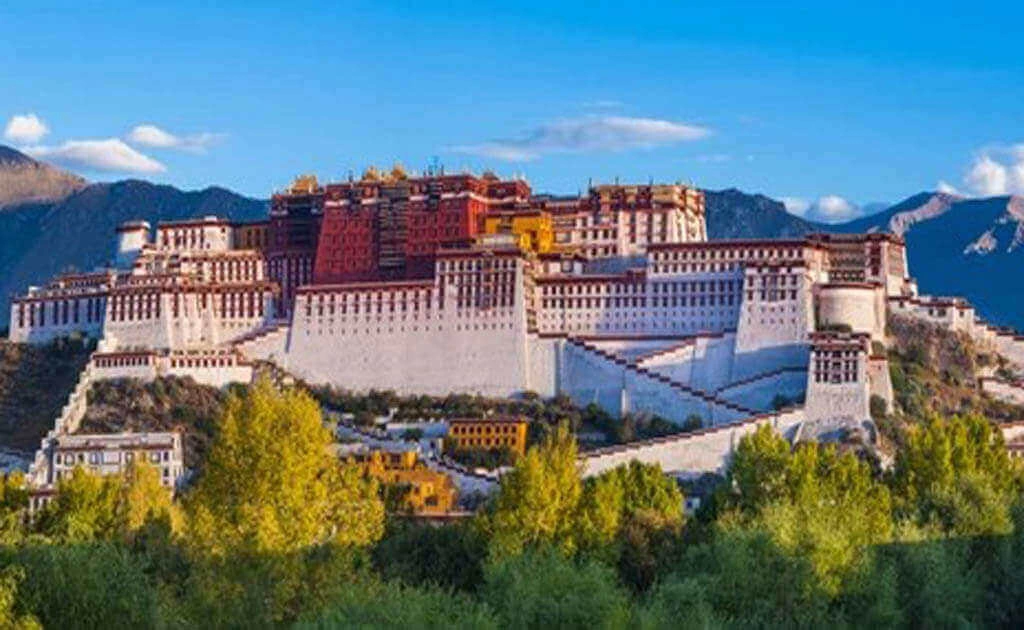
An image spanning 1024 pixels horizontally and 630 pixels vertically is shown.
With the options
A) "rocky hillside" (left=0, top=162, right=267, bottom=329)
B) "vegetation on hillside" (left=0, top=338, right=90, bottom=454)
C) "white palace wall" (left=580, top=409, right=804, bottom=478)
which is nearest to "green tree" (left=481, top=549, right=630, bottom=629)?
"white palace wall" (left=580, top=409, right=804, bottom=478)

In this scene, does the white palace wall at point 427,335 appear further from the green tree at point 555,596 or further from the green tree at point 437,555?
the green tree at point 555,596

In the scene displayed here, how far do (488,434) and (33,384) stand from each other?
24.0m

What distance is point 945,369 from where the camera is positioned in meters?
96.9

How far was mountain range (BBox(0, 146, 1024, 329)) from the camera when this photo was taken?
157500 mm

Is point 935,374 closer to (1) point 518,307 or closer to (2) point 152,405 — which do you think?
(1) point 518,307

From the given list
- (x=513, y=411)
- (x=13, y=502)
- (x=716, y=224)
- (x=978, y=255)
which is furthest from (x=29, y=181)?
(x=13, y=502)

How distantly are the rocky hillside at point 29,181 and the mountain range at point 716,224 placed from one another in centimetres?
9

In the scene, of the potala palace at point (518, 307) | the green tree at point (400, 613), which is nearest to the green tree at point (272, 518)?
the green tree at point (400, 613)

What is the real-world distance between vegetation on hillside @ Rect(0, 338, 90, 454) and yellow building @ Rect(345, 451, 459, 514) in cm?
1746

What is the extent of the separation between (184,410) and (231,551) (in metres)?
47.3

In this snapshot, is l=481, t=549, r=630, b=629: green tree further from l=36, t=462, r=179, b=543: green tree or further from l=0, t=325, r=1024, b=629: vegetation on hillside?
l=36, t=462, r=179, b=543: green tree

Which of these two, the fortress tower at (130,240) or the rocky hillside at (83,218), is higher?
the rocky hillside at (83,218)

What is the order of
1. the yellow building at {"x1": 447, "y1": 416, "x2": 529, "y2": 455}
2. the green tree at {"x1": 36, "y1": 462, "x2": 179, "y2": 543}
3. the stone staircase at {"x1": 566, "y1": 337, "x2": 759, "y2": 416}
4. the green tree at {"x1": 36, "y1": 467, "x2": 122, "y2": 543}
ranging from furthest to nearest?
1. the stone staircase at {"x1": 566, "y1": 337, "x2": 759, "y2": 416}
2. the yellow building at {"x1": 447, "y1": 416, "x2": 529, "y2": 455}
3. the green tree at {"x1": 36, "y1": 467, "x2": 122, "y2": 543}
4. the green tree at {"x1": 36, "y1": 462, "x2": 179, "y2": 543}

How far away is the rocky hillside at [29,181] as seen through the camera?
192 metres
